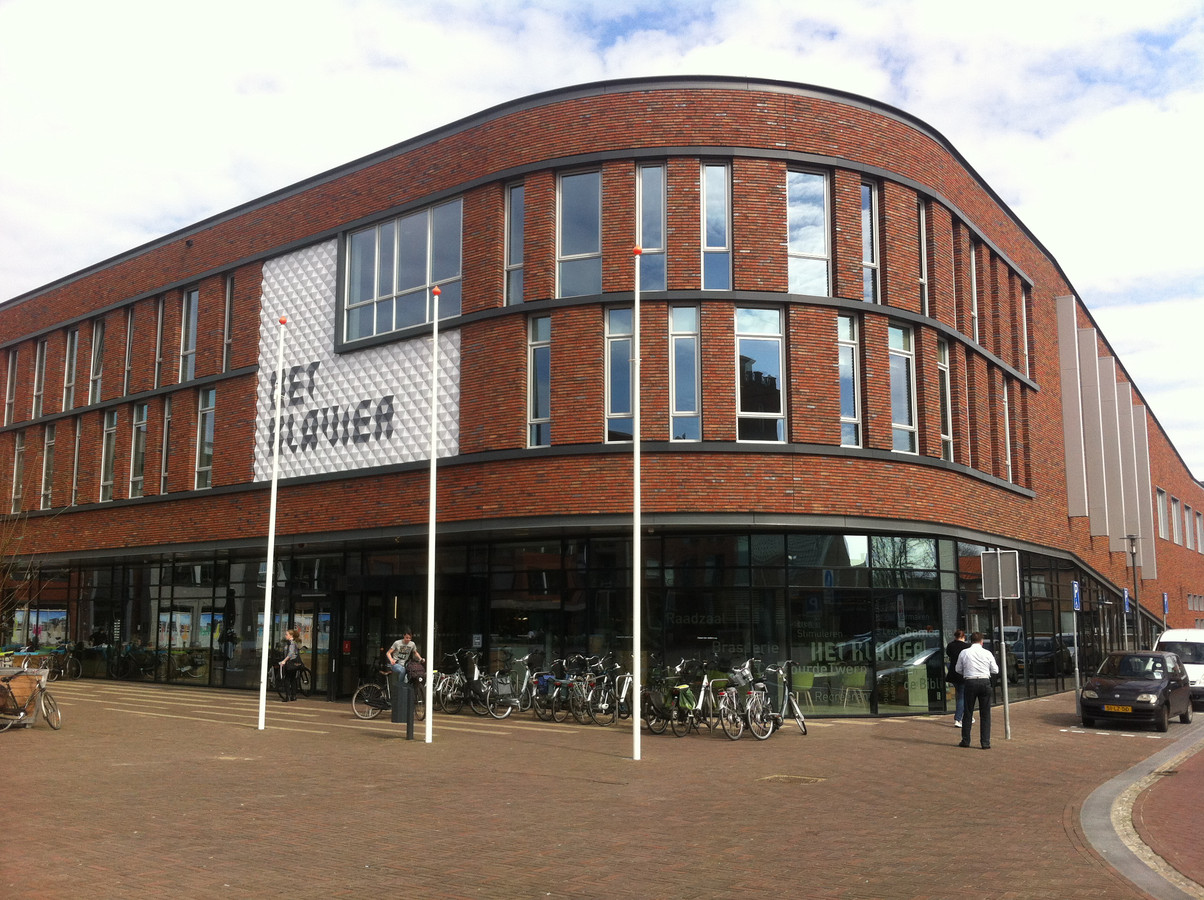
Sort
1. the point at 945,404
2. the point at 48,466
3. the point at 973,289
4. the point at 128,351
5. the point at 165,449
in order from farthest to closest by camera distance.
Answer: the point at 48,466 → the point at 128,351 → the point at 165,449 → the point at 973,289 → the point at 945,404

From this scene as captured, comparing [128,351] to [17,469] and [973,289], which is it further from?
[973,289]

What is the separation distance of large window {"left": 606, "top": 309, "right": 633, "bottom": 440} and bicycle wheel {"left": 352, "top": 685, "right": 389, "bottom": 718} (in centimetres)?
648

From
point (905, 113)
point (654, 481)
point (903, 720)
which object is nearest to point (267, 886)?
point (654, 481)

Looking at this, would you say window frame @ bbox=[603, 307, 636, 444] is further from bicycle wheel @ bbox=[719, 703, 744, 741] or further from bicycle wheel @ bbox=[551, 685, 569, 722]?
bicycle wheel @ bbox=[719, 703, 744, 741]

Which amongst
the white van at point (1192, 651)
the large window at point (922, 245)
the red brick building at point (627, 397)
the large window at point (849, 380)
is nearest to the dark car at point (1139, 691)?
the red brick building at point (627, 397)

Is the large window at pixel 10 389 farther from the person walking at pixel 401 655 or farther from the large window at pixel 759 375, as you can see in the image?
the large window at pixel 759 375

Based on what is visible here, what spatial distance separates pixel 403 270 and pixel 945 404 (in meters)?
11.9

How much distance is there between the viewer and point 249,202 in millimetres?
28672

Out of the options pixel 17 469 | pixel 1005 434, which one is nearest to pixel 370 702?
pixel 1005 434

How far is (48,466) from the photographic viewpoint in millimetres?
35094

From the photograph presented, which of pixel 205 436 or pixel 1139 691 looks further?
pixel 205 436

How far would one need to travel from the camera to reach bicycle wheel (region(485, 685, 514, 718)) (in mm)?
21625

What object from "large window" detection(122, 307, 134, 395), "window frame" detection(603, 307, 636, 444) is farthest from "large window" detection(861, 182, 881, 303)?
"large window" detection(122, 307, 134, 395)

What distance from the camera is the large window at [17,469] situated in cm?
3541
